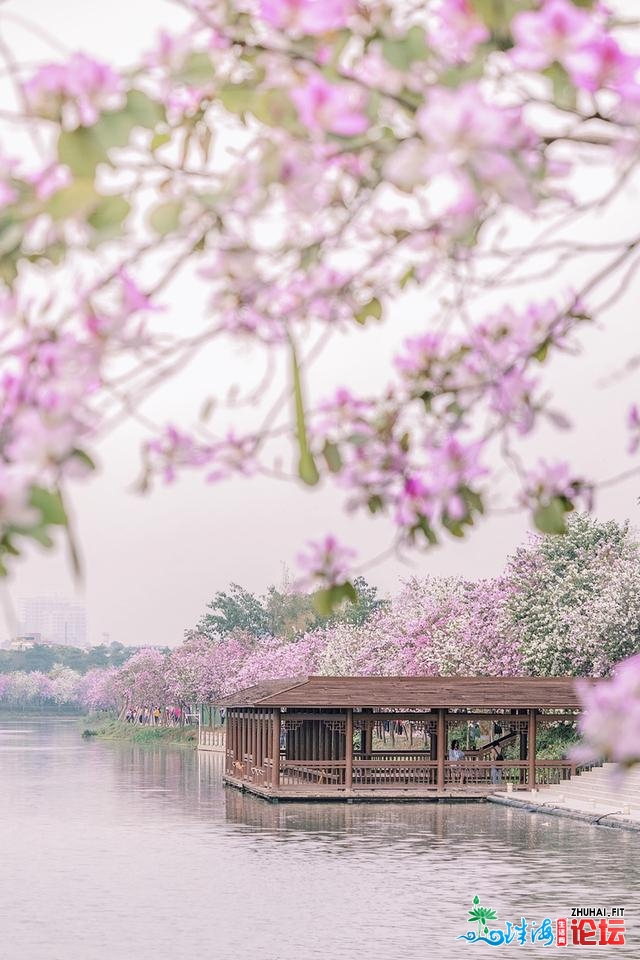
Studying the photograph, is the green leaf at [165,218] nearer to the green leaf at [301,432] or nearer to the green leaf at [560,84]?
the green leaf at [301,432]

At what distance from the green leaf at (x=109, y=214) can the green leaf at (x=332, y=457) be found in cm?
138

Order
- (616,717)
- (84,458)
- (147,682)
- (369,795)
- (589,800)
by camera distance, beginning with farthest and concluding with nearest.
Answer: (147,682), (369,795), (589,800), (84,458), (616,717)

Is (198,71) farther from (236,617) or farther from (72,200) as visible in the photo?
(236,617)

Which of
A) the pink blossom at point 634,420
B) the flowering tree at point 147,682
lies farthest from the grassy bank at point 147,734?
the pink blossom at point 634,420

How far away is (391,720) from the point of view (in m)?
35.3

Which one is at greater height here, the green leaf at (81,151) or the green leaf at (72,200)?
the green leaf at (81,151)

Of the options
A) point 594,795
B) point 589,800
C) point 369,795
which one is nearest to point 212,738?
point 369,795

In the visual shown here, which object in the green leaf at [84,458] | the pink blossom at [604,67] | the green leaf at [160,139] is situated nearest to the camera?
the pink blossom at [604,67]

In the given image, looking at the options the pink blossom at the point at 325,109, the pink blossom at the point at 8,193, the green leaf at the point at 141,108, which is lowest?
the pink blossom at the point at 8,193

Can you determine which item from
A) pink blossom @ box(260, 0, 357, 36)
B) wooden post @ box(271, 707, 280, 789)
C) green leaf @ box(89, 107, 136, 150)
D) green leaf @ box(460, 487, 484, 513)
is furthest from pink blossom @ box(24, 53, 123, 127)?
wooden post @ box(271, 707, 280, 789)

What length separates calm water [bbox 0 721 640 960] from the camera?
1669cm

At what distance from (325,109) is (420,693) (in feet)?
110

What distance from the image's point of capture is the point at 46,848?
26031mm

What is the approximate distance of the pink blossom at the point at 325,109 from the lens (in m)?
2.49
